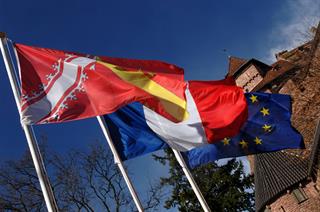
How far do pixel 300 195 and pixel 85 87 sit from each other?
94.3 ft

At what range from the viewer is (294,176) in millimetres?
32219

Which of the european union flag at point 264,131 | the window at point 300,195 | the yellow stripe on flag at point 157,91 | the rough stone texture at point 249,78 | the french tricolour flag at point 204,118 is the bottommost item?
the window at point 300,195

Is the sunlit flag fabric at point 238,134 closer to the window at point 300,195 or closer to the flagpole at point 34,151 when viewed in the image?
the flagpole at point 34,151

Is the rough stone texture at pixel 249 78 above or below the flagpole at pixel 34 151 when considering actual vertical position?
above

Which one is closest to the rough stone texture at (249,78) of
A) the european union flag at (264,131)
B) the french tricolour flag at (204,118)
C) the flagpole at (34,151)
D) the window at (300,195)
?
the window at (300,195)

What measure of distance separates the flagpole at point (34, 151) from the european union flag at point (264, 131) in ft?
14.3

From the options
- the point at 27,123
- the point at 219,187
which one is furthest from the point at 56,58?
the point at 219,187

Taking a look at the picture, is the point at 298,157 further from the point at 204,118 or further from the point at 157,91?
the point at 157,91

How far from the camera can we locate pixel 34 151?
21.9 ft

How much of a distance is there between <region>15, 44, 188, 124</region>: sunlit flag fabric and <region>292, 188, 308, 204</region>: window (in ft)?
88.6

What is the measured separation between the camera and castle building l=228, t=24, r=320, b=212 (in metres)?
23.2

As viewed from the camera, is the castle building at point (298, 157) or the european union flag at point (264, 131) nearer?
the european union flag at point (264, 131)

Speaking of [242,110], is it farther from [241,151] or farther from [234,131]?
[241,151]

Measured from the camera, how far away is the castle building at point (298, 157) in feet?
76.2
